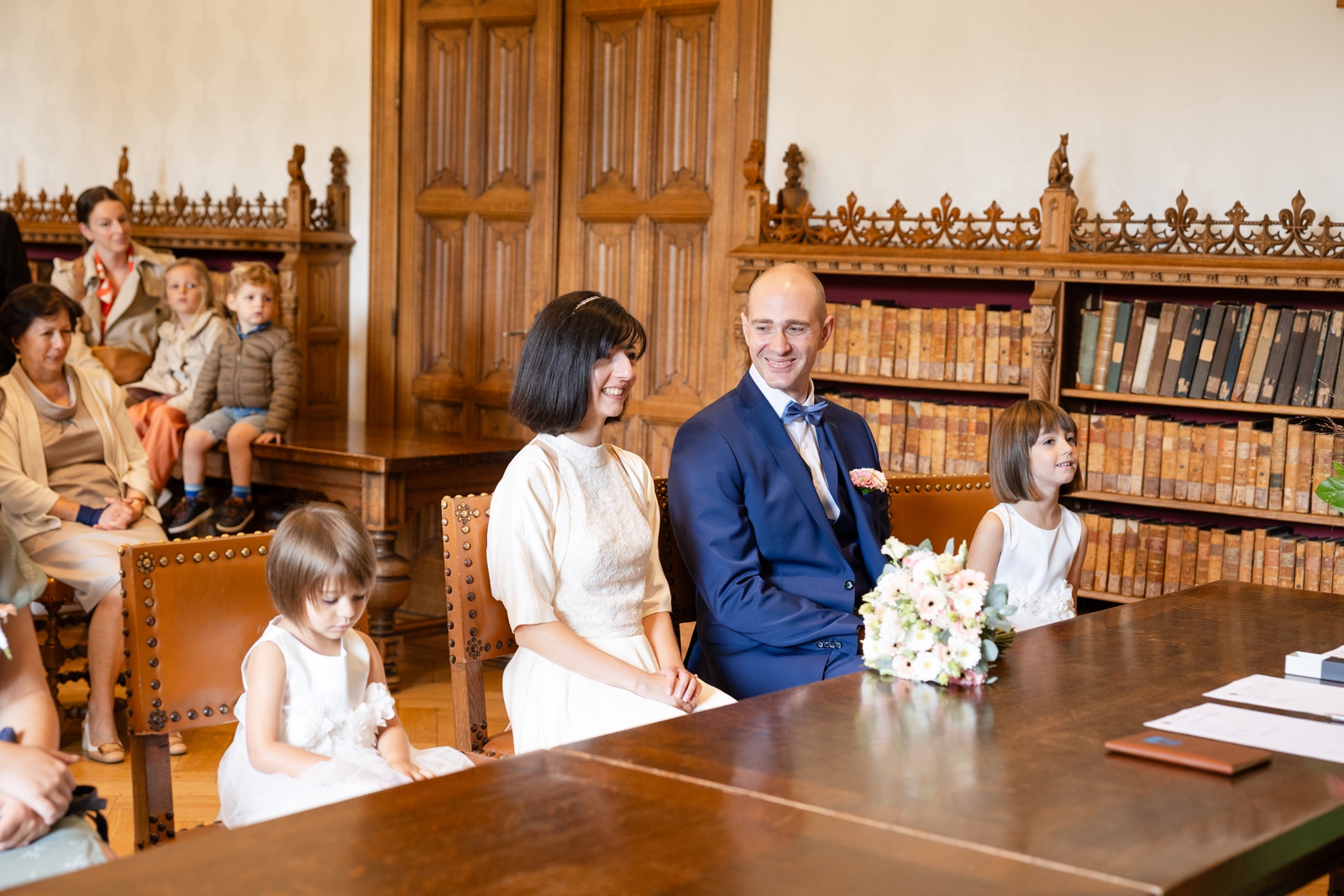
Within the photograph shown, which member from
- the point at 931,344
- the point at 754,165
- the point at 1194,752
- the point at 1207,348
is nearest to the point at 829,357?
the point at 931,344

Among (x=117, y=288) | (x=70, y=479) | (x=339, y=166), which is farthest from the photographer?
(x=339, y=166)

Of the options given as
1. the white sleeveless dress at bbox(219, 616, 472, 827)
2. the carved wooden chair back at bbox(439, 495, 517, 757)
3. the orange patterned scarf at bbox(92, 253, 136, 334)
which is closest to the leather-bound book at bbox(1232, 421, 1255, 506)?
the carved wooden chair back at bbox(439, 495, 517, 757)

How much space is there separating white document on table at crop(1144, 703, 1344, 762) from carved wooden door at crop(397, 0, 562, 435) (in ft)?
15.1

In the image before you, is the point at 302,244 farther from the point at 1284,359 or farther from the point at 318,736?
the point at 318,736

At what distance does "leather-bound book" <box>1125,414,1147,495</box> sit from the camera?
16.2 ft

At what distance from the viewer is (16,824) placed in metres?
1.91

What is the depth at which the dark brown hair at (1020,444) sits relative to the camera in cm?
369

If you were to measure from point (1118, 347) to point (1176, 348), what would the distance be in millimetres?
207

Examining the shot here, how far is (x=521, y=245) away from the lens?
648 centimetres

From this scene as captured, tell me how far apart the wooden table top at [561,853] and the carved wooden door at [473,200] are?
491 centimetres

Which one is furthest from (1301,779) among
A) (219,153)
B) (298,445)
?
(219,153)

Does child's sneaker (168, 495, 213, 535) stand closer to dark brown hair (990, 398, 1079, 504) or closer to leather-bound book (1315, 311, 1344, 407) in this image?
dark brown hair (990, 398, 1079, 504)

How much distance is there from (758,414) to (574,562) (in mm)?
633

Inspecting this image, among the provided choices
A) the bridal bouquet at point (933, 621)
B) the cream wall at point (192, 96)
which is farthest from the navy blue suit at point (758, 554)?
the cream wall at point (192, 96)
